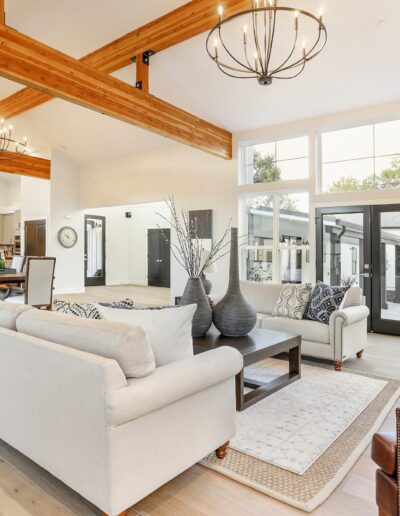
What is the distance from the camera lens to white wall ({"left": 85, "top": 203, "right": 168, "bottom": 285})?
13.0m

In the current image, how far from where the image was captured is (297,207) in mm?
7008

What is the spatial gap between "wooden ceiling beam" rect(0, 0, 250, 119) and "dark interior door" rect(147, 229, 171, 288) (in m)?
7.13

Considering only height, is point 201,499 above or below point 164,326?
below

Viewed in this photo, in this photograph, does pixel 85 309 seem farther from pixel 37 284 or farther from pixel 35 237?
pixel 35 237

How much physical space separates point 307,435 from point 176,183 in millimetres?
6712

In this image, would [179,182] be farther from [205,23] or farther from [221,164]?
[205,23]

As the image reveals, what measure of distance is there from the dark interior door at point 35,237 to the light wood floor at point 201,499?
902 cm

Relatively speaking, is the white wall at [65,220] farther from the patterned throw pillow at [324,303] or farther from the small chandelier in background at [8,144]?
the patterned throw pillow at [324,303]

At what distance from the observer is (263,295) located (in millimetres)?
4934

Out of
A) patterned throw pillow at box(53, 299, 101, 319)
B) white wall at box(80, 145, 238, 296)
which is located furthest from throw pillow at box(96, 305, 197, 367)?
white wall at box(80, 145, 238, 296)

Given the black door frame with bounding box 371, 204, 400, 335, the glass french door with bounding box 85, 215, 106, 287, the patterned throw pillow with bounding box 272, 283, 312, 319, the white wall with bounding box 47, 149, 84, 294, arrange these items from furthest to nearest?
the glass french door with bounding box 85, 215, 106, 287, the white wall with bounding box 47, 149, 84, 294, the black door frame with bounding box 371, 204, 400, 335, the patterned throw pillow with bounding box 272, 283, 312, 319

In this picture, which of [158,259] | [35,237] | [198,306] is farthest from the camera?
[158,259]

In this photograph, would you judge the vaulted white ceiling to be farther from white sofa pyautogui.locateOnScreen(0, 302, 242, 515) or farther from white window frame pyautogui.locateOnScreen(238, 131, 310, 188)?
white sofa pyautogui.locateOnScreen(0, 302, 242, 515)

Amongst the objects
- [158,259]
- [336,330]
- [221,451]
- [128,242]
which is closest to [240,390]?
[221,451]
